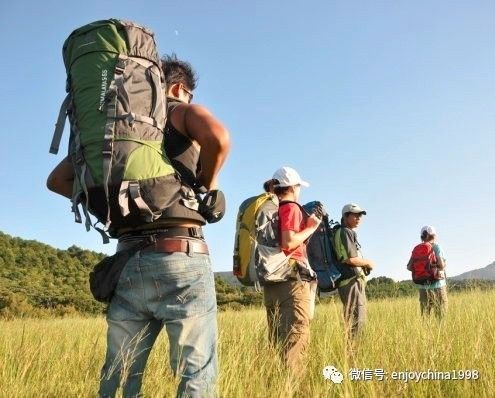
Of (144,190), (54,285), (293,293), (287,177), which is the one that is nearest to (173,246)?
(144,190)

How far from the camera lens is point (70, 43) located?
196 centimetres

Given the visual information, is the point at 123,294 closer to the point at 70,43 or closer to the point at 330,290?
the point at 70,43

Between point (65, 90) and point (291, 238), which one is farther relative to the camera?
point (291, 238)

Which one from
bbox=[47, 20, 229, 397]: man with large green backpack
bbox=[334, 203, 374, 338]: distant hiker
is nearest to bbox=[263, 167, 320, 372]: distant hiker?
bbox=[334, 203, 374, 338]: distant hiker

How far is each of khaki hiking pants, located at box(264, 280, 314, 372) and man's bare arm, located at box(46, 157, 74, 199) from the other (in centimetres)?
191

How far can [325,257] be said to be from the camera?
207 inches

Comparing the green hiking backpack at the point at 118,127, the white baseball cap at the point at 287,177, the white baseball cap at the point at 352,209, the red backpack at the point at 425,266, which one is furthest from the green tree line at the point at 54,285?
the green hiking backpack at the point at 118,127

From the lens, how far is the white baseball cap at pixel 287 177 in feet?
12.6

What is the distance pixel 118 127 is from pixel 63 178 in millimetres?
511

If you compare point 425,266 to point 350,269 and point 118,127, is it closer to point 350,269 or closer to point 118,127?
point 350,269

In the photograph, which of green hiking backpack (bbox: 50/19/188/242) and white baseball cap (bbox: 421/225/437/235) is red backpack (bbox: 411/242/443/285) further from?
green hiking backpack (bbox: 50/19/188/242)

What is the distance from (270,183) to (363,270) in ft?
6.55

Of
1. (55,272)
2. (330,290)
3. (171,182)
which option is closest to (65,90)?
(171,182)

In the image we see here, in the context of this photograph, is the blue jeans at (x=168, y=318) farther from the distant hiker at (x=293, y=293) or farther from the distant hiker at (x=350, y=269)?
the distant hiker at (x=350, y=269)
